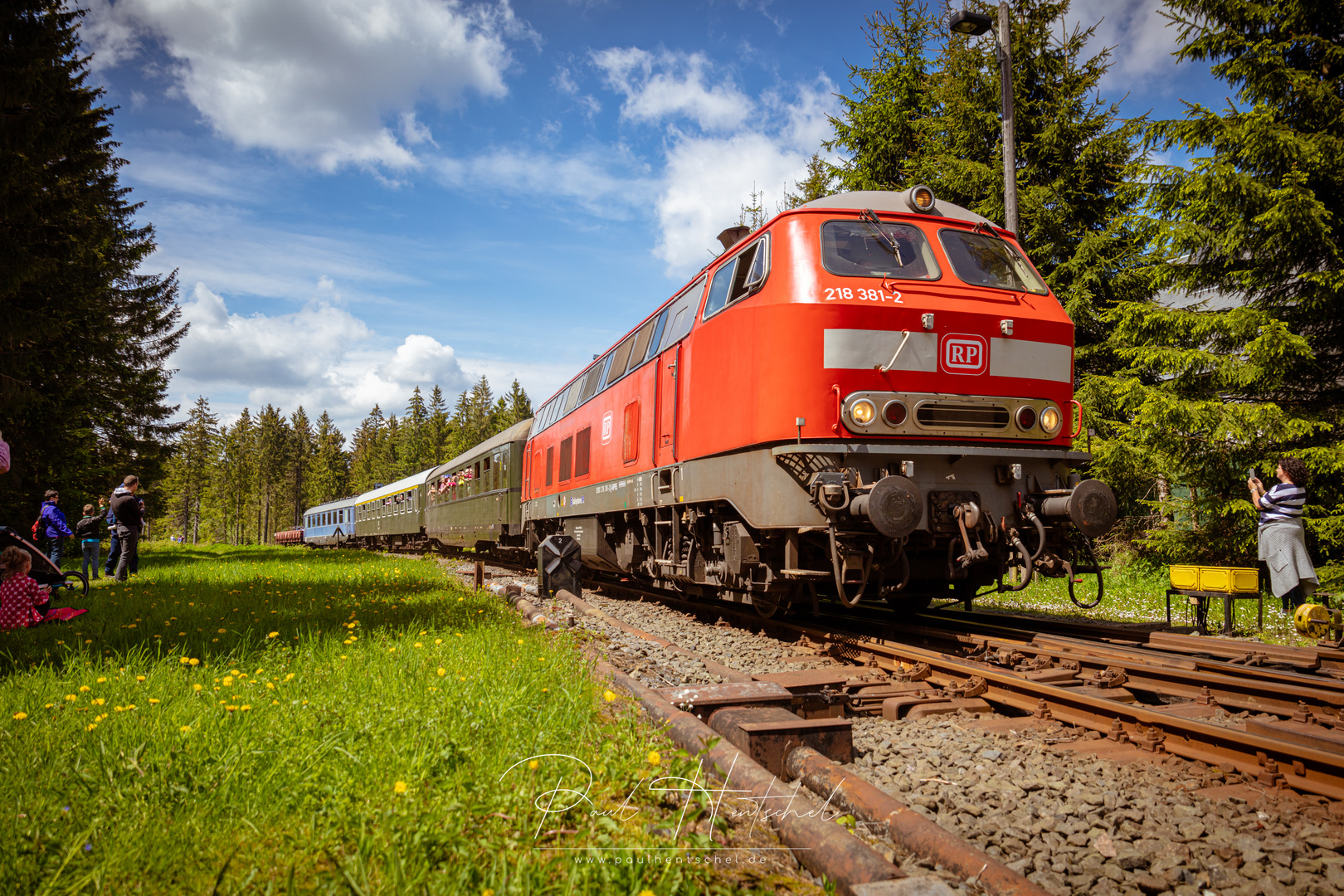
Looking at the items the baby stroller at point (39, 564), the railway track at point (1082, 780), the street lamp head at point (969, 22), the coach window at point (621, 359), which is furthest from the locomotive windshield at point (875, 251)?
the baby stroller at point (39, 564)

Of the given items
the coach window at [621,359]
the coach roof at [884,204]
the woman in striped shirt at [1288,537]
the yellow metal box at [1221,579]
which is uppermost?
the coach roof at [884,204]

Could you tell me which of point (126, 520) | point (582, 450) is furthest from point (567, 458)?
point (126, 520)

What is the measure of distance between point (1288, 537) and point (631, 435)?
6.82m

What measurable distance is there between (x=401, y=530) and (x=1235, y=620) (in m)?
29.6

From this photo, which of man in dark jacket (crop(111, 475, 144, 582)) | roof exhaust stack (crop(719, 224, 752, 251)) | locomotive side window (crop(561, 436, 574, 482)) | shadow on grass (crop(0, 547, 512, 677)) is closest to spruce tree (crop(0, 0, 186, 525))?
man in dark jacket (crop(111, 475, 144, 582))

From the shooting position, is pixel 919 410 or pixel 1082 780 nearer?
pixel 1082 780

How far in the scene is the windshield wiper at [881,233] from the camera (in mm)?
6398

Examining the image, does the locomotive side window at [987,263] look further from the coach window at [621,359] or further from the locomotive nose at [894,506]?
the coach window at [621,359]

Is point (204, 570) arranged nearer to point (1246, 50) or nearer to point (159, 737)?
point (159, 737)

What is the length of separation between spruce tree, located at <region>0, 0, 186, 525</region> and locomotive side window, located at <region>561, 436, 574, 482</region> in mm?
9163

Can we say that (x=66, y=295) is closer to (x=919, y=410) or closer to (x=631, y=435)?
(x=631, y=435)

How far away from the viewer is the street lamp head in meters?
9.95

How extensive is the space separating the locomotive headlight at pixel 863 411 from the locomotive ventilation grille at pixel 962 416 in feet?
1.29
